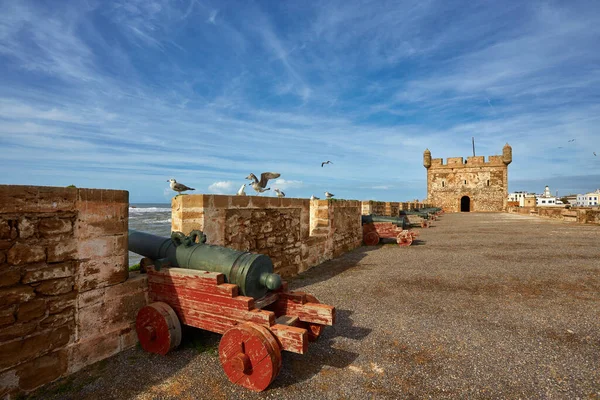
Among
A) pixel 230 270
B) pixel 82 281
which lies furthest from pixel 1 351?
pixel 230 270

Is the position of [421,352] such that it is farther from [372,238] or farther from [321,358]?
[372,238]

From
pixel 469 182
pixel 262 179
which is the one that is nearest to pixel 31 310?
pixel 262 179

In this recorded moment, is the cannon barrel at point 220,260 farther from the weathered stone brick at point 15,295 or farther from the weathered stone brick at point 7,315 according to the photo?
the weathered stone brick at point 7,315

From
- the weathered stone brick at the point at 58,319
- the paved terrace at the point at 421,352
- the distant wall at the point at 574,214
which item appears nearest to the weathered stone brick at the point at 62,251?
the weathered stone brick at the point at 58,319

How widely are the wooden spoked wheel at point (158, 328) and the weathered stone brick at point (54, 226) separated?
108cm

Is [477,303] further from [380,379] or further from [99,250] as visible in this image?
[99,250]

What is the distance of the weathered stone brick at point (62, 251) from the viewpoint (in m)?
2.88

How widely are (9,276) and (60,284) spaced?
15.5 inches

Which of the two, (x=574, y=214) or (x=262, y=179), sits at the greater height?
(x=262, y=179)

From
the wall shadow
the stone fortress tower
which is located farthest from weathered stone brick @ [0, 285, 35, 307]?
the stone fortress tower

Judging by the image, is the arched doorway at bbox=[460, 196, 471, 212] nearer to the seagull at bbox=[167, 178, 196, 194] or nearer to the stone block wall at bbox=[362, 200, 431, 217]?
the stone block wall at bbox=[362, 200, 431, 217]

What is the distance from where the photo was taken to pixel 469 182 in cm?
3956

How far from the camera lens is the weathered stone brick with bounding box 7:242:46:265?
104 inches

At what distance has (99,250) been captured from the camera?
3.24 meters
